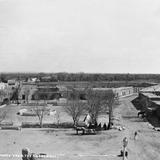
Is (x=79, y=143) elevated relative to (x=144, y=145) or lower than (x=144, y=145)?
lower

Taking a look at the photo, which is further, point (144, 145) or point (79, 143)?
point (79, 143)

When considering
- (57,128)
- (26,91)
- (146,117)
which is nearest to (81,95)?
(26,91)

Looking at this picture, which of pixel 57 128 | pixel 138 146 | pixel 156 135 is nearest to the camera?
pixel 138 146

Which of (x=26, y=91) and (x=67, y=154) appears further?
(x=26, y=91)

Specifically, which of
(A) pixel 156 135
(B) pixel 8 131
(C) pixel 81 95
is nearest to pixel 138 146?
(A) pixel 156 135

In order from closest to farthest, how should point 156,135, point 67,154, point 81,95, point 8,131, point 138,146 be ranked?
point 67,154, point 138,146, point 156,135, point 8,131, point 81,95

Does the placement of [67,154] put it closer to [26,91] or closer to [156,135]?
[156,135]
